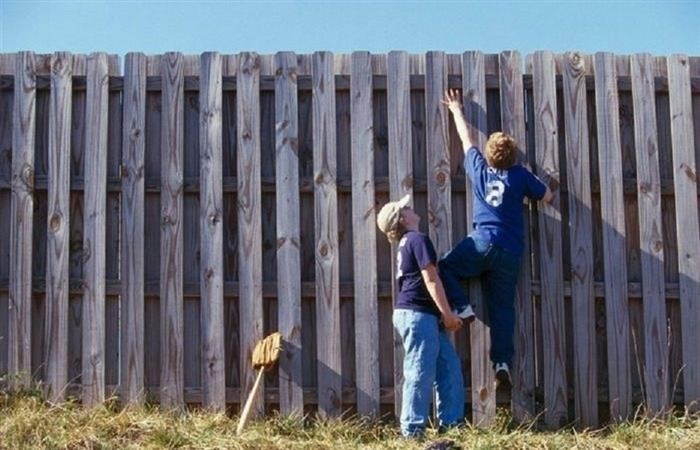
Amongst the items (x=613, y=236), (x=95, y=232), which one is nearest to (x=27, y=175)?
(x=95, y=232)

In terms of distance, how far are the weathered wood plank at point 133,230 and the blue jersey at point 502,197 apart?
215 centimetres

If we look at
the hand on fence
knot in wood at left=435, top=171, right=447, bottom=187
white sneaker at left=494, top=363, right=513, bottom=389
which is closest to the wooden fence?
knot in wood at left=435, top=171, right=447, bottom=187

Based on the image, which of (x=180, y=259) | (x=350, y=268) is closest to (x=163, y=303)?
(x=180, y=259)

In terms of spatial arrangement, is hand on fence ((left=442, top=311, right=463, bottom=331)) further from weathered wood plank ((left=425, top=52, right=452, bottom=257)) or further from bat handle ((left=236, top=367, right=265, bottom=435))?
bat handle ((left=236, top=367, right=265, bottom=435))

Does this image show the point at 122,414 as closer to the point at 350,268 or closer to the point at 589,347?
the point at 350,268

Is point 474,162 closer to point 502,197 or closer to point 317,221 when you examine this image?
point 502,197

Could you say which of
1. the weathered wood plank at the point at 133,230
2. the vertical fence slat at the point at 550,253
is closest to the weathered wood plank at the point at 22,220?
the weathered wood plank at the point at 133,230

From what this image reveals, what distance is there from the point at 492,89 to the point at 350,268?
1.52 m

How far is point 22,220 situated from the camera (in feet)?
22.1

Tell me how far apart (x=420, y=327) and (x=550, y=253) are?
1055mm

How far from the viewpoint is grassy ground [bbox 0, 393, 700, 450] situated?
598 cm

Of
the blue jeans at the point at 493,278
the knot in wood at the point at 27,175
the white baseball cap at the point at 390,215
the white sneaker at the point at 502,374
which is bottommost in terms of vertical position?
the white sneaker at the point at 502,374

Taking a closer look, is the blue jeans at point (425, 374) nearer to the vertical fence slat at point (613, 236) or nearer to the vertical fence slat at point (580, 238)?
the vertical fence slat at point (580, 238)

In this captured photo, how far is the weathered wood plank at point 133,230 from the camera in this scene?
6.61 m
